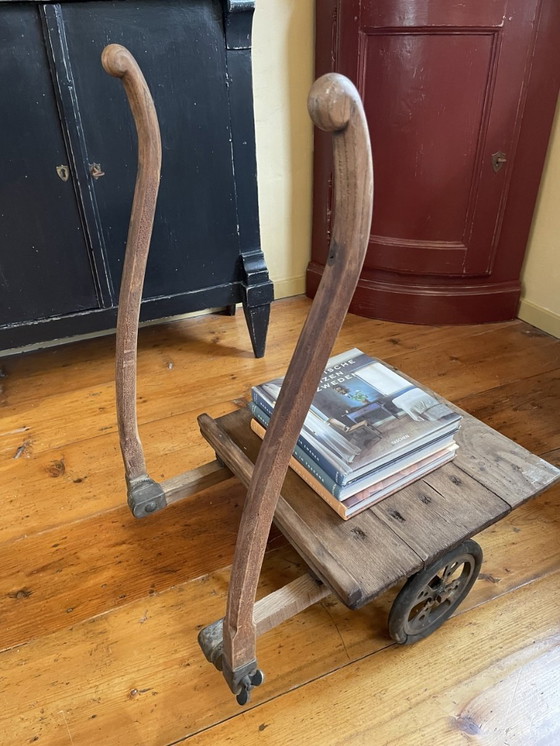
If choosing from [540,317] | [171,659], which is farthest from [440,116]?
[171,659]

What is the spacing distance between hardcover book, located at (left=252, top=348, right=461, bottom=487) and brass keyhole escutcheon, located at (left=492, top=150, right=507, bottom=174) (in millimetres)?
944

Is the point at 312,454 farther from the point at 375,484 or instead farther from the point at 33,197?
the point at 33,197

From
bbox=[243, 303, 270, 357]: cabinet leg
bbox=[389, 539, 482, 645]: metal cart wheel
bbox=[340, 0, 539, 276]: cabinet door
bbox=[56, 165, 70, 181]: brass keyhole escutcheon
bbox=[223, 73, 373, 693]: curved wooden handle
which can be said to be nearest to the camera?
bbox=[223, 73, 373, 693]: curved wooden handle

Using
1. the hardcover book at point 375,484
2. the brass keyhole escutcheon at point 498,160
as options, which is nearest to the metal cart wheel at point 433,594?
the hardcover book at point 375,484

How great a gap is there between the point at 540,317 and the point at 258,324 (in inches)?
35.4

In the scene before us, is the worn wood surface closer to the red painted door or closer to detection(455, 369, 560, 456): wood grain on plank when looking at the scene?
detection(455, 369, 560, 456): wood grain on plank

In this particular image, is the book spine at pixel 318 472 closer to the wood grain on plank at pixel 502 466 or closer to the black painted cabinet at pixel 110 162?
the wood grain on plank at pixel 502 466

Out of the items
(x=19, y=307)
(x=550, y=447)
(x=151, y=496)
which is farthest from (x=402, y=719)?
(x=19, y=307)

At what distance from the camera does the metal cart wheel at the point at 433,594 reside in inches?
33.5

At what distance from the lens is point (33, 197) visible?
1332 millimetres

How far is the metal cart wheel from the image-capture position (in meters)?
0.85

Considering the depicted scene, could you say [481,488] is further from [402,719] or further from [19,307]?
[19,307]

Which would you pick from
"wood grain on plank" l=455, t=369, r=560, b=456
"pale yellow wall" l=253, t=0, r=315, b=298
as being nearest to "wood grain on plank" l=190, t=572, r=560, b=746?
"wood grain on plank" l=455, t=369, r=560, b=456

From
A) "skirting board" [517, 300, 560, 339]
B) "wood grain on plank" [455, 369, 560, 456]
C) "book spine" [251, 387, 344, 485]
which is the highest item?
"book spine" [251, 387, 344, 485]
